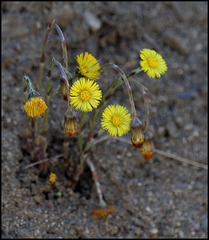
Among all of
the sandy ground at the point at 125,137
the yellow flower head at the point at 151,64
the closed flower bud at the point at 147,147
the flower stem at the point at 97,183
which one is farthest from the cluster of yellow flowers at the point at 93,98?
Answer: the sandy ground at the point at 125,137

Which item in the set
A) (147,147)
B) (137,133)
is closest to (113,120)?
(137,133)

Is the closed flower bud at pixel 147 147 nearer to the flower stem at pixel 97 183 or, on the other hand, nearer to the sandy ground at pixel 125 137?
the flower stem at pixel 97 183

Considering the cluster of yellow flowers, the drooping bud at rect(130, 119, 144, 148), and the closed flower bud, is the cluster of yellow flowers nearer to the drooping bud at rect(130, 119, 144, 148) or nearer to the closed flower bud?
the drooping bud at rect(130, 119, 144, 148)

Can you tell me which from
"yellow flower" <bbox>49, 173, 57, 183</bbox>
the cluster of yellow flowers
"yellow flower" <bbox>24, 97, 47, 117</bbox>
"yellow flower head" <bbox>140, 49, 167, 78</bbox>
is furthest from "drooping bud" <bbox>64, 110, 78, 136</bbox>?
"yellow flower" <bbox>49, 173, 57, 183</bbox>

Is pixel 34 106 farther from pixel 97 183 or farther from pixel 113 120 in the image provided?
pixel 97 183

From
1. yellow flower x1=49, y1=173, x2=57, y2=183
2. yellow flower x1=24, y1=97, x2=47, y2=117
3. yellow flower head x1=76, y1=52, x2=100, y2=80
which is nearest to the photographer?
yellow flower x1=24, y1=97, x2=47, y2=117

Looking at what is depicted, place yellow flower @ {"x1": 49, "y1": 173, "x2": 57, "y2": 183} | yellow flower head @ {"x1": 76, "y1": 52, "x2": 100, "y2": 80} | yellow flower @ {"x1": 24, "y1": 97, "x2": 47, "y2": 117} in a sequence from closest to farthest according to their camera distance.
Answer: yellow flower @ {"x1": 24, "y1": 97, "x2": 47, "y2": 117}, yellow flower head @ {"x1": 76, "y1": 52, "x2": 100, "y2": 80}, yellow flower @ {"x1": 49, "y1": 173, "x2": 57, "y2": 183}

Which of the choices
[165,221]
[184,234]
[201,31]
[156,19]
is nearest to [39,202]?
[165,221]
